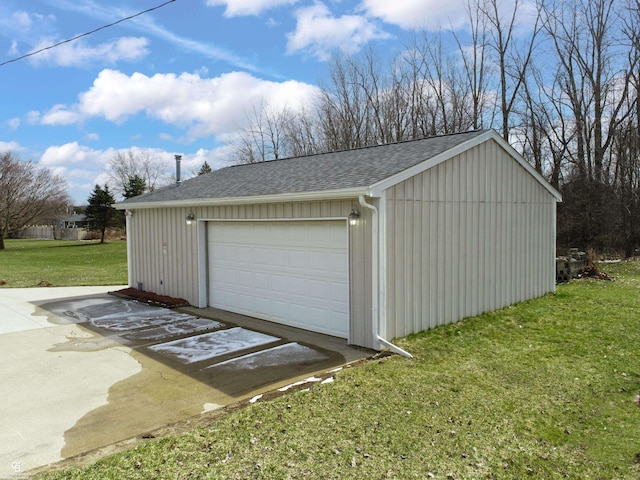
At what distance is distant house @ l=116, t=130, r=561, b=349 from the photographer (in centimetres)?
647

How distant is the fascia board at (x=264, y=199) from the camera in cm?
630

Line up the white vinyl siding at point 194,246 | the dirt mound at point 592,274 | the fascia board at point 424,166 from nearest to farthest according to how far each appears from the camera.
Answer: the fascia board at point 424,166, the white vinyl siding at point 194,246, the dirt mound at point 592,274

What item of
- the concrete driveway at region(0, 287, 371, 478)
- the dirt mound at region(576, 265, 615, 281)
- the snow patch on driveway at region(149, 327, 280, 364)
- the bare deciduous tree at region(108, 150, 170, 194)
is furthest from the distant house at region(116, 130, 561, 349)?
the bare deciduous tree at region(108, 150, 170, 194)

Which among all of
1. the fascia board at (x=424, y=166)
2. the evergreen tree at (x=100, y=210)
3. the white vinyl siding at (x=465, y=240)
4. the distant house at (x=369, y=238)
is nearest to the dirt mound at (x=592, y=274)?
the distant house at (x=369, y=238)

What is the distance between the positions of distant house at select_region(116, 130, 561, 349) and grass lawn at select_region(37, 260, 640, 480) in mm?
1089

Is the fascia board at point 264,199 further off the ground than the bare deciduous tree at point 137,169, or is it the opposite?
the bare deciduous tree at point 137,169

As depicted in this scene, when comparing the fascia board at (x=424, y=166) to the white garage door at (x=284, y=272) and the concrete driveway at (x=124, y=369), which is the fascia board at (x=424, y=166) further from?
the concrete driveway at (x=124, y=369)

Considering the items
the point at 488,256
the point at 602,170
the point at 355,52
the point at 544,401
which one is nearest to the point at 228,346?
the point at 544,401

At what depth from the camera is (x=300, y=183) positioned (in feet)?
25.4

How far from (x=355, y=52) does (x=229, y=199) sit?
18035mm

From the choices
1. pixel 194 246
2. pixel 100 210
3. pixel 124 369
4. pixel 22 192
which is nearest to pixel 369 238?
pixel 124 369

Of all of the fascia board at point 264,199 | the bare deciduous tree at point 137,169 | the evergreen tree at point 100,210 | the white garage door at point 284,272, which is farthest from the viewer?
the bare deciduous tree at point 137,169

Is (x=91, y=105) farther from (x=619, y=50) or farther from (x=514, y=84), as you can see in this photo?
(x=619, y=50)

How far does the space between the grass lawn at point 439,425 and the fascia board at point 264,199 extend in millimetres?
2309
